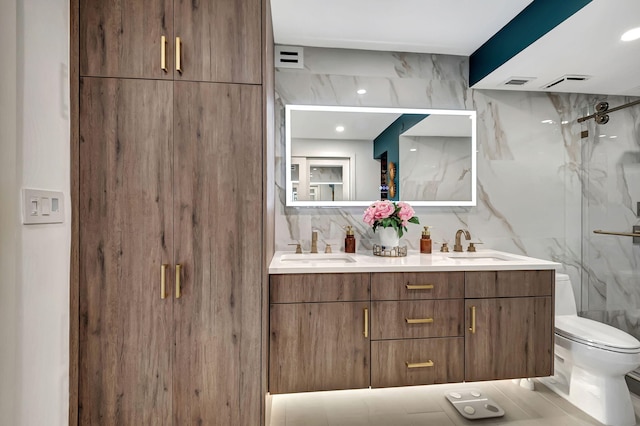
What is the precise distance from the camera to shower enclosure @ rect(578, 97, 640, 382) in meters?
2.32

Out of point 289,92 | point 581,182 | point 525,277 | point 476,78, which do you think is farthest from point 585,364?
point 289,92

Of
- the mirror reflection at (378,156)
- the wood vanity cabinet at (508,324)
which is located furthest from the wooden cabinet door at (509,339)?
the mirror reflection at (378,156)

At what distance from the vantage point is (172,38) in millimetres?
1470

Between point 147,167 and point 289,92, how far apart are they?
118 cm

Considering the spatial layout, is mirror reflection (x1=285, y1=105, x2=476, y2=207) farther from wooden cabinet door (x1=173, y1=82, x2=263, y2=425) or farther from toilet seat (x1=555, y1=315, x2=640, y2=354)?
toilet seat (x1=555, y1=315, x2=640, y2=354)

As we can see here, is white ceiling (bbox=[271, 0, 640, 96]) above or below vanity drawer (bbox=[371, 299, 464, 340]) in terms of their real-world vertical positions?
above

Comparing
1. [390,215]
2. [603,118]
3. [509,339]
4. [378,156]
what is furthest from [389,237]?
[603,118]

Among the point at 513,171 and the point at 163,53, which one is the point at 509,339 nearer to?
the point at 513,171

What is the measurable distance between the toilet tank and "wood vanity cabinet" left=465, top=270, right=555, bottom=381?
534mm

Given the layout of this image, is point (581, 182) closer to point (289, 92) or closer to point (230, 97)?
point (289, 92)

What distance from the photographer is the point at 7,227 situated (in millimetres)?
1089

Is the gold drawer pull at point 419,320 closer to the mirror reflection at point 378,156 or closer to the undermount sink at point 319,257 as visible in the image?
the undermount sink at point 319,257

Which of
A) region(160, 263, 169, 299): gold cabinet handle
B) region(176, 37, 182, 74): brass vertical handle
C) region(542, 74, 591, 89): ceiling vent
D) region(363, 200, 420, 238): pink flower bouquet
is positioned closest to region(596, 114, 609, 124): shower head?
region(542, 74, 591, 89): ceiling vent

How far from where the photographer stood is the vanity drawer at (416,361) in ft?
5.64
